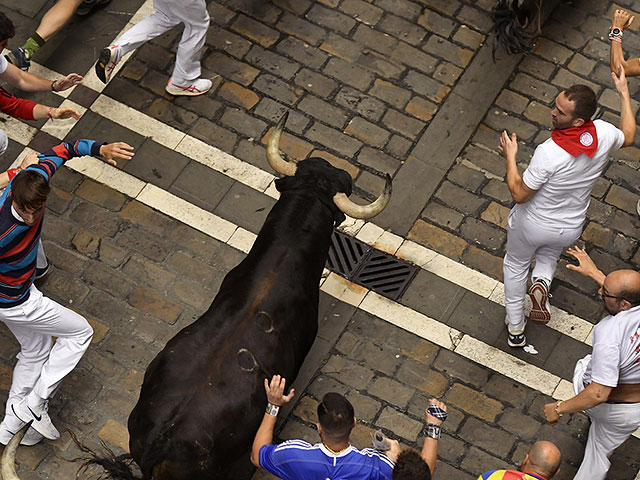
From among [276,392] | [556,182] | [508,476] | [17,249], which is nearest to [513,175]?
[556,182]

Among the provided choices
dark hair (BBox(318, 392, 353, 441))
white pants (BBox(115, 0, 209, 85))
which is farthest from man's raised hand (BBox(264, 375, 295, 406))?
white pants (BBox(115, 0, 209, 85))

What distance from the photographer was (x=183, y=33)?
989 cm

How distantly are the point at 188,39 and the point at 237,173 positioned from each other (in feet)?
4.86

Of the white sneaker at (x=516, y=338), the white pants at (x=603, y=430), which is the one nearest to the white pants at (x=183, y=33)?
the white sneaker at (x=516, y=338)

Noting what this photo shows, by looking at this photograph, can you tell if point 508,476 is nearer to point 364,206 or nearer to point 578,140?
point 364,206

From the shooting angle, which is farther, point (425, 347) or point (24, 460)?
point (425, 347)

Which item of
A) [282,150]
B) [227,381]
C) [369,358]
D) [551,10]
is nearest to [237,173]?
[282,150]

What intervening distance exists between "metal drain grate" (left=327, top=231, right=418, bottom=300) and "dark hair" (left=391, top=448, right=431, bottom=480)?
322 cm

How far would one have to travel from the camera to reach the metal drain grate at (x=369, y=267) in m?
9.07

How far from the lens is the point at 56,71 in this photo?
10375 mm

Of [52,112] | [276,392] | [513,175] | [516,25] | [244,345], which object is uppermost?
[516,25]

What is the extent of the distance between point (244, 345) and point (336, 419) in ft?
4.23

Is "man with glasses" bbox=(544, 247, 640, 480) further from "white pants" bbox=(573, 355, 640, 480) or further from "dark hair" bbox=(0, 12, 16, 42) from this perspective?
"dark hair" bbox=(0, 12, 16, 42)

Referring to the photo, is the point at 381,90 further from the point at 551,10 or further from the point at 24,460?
the point at 24,460
